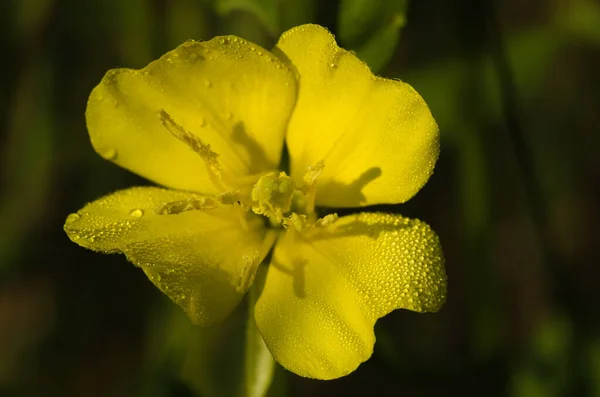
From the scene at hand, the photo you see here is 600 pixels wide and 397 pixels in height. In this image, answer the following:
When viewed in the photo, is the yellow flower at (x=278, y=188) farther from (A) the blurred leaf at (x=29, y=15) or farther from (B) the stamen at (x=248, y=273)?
(A) the blurred leaf at (x=29, y=15)

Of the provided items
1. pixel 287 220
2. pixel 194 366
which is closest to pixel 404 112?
pixel 287 220

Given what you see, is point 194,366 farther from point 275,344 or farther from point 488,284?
point 488,284

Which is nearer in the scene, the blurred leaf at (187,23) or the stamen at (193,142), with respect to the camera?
the stamen at (193,142)

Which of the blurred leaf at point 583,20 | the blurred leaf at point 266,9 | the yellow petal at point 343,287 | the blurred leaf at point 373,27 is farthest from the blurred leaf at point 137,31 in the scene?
the blurred leaf at point 583,20

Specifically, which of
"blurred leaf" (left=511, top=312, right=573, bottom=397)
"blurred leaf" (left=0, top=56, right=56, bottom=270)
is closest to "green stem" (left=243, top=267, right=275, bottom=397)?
"blurred leaf" (left=511, top=312, right=573, bottom=397)

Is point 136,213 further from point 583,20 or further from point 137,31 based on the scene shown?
point 583,20

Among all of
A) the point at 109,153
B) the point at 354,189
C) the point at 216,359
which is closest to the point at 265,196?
the point at 354,189
